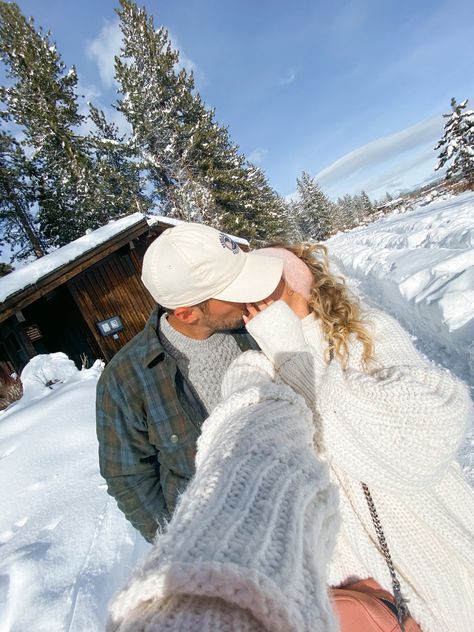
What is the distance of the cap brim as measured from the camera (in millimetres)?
1634

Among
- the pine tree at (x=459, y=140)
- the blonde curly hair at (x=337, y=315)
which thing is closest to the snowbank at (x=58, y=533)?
the blonde curly hair at (x=337, y=315)

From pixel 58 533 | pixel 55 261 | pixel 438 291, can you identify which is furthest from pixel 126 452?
pixel 55 261

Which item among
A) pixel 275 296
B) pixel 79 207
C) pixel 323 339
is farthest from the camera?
pixel 79 207

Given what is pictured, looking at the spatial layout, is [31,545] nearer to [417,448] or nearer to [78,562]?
[78,562]

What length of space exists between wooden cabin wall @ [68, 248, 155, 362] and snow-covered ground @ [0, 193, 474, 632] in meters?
2.46

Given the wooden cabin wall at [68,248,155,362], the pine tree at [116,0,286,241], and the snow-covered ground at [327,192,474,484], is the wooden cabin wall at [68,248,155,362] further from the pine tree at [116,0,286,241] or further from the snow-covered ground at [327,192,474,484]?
the pine tree at [116,0,286,241]

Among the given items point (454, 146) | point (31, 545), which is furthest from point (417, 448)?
point (454, 146)

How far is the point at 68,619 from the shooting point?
2.16 m

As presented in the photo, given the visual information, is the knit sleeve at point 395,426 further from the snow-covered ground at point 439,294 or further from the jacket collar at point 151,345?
the jacket collar at point 151,345

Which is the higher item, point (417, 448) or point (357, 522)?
point (417, 448)

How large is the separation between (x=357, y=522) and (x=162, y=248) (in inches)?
59.6

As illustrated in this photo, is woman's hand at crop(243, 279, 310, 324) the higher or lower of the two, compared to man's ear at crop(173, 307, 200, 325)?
lower

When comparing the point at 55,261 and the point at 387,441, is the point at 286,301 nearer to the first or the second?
the point at 387,441

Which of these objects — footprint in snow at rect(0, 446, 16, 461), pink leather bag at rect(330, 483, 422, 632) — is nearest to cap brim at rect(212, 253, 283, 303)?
pink leather bag at rect(330, 483, 422, 632)
